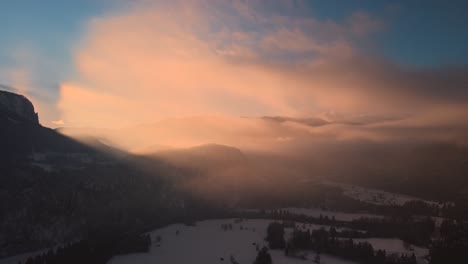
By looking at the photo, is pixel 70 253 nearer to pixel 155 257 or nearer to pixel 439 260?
pixel 155 257

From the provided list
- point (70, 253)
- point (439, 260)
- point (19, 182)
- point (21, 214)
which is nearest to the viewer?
point (439, 260)

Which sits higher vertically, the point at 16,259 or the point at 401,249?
the point at 401,249

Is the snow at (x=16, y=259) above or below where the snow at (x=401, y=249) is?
below

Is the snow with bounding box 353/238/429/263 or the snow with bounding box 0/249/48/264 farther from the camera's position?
the snow with bounding box 353/238/429/263

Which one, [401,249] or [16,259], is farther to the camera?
[401,249]

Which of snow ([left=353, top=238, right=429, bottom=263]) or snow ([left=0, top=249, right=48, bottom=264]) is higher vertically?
snow ([left=353, top=238, right=429, bottom=263])

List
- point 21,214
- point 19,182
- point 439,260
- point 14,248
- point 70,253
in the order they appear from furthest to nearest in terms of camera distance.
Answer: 1. point 19,182
2. point 21,214
3. point 14,248
4. point 70,253
5. point 439,260

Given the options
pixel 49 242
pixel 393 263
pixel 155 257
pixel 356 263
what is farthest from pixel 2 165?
pixel 393 263

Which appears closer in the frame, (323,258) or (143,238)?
(323,258)

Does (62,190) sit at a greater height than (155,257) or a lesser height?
greater

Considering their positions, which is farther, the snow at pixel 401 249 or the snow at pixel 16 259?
the snow at pixel 401 249

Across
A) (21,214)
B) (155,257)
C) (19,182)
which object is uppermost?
(19,182)
